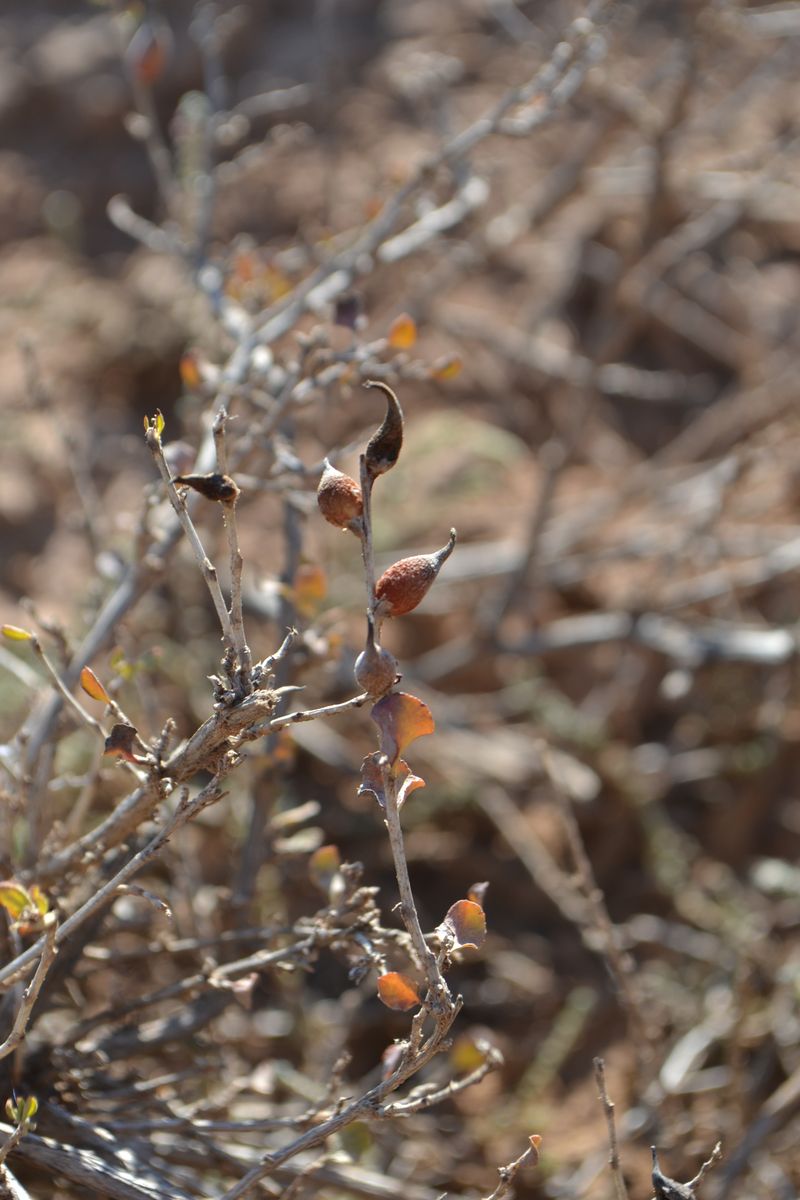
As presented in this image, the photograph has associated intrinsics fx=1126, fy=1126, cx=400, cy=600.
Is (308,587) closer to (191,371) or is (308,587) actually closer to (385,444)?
(191,371)

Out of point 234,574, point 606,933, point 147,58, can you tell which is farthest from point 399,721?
point 147,58

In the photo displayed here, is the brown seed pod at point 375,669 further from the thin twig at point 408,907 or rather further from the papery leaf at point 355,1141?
the papery leaf at point 355,1141

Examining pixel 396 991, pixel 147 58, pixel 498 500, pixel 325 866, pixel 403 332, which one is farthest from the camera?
pixel 498 500

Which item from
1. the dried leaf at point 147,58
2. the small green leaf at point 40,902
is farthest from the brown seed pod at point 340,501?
the dried leaf at point 147,58

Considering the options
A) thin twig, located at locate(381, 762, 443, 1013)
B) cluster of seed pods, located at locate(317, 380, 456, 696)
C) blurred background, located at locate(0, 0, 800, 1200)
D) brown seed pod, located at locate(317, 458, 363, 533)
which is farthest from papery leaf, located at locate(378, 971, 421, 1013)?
blurred background, located at locate(0, 0, 800, 1200)

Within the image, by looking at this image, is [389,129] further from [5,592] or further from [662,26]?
[5,592]

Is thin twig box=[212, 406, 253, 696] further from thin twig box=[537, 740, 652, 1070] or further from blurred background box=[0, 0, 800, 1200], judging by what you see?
thin twig box=[537, 740, 652, 1070]

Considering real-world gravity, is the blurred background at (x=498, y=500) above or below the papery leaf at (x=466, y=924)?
below
